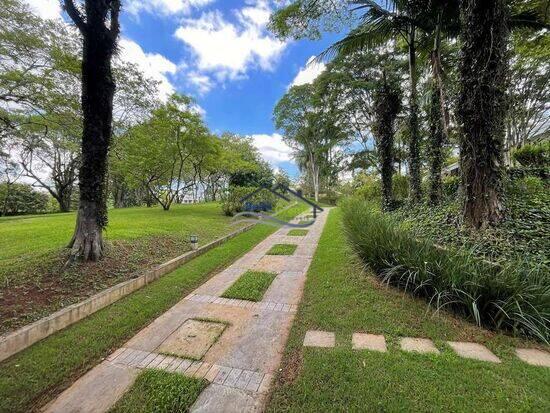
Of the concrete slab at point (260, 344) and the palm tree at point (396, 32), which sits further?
the palm tree at point (396, 32)

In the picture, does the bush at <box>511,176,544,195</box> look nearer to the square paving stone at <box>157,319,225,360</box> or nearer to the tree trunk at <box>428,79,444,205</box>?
the tree trunk at <box>428,79,444,205</box>

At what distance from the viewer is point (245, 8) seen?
768 centimetres

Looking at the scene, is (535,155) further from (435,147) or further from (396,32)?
(396,32)

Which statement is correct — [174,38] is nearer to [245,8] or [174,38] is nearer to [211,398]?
[245,8]

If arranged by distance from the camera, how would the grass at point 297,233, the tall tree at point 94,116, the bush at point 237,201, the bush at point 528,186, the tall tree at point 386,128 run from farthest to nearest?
the bush at point 237,201 → the grass at point 297,233 → the tall tree at point 386,128 → the bush at point 528,186 → the tall tree at point 94,116

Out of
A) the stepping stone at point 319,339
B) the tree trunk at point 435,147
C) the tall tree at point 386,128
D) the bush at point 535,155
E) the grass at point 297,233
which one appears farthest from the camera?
the grass at point 297,233

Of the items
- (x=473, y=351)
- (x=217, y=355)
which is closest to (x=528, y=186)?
(x=473, y=351)

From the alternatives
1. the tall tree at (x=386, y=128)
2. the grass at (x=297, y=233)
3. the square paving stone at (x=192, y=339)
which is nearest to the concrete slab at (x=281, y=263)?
the square paving stone at (x=192, y=339)

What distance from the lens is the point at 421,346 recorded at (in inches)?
94.5

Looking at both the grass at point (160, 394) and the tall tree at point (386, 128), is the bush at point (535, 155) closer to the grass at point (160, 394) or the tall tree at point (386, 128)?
the tall tree at point (386, 128)

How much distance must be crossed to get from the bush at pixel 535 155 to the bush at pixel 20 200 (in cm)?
3136

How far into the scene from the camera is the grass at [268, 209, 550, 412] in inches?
68.9

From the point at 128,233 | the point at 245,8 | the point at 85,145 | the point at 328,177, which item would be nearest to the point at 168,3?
the point at 245,8

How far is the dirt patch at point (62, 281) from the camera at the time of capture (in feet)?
9.49
